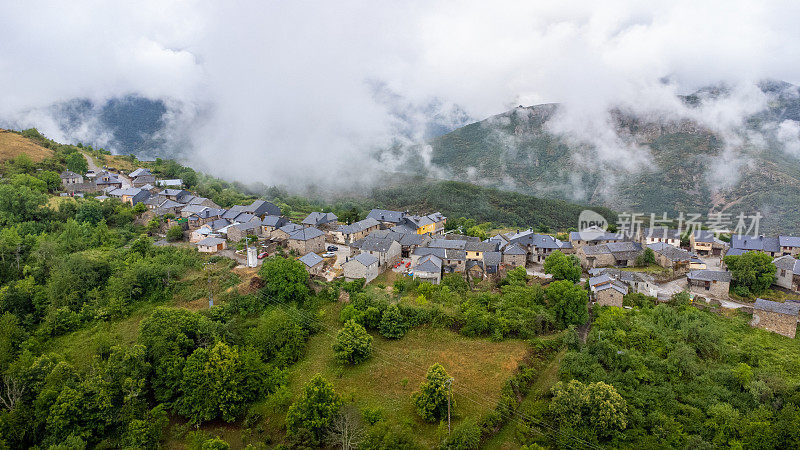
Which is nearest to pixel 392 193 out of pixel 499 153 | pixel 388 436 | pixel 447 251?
pixel 499 153

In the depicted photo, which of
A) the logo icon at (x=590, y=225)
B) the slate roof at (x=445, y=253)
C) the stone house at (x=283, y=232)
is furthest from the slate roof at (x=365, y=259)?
the logo icon at (x=590, y=225)

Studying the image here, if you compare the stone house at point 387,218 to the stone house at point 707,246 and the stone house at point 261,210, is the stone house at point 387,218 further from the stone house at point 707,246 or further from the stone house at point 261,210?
the stone house at point 707,246

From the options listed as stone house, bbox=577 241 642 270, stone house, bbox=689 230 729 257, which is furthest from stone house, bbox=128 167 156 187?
stone house, bbox=689 230 729 257

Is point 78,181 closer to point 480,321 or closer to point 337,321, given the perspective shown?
point 337,321

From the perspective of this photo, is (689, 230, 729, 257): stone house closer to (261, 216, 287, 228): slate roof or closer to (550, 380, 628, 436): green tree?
(550, 380, 628, 436): green tree

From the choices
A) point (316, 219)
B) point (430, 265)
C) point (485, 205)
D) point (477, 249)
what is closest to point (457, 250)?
point (477, 249)

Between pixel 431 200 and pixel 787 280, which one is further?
pixel 431 200
